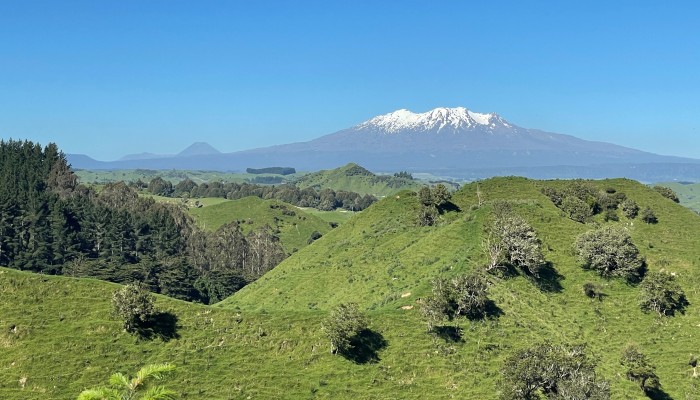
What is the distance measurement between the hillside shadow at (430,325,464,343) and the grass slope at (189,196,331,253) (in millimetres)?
109517

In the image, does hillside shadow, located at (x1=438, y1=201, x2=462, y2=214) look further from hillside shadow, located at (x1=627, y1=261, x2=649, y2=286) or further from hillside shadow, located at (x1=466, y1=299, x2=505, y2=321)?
hillside shadow, located at (x1=466, y1=299, x2=505, y2=321)

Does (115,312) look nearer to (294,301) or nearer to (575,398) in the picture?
(294,301)

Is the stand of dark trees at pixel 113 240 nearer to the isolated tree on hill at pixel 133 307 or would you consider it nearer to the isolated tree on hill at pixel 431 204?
the isolated tree on hill at pixel 431 204

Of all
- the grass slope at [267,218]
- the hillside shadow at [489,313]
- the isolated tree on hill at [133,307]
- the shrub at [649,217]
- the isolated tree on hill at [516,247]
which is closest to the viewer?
the isolated tree on hill at [133,307]

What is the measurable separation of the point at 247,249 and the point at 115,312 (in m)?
89.7

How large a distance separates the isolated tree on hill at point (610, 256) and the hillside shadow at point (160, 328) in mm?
50189

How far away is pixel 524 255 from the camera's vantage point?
62688mm

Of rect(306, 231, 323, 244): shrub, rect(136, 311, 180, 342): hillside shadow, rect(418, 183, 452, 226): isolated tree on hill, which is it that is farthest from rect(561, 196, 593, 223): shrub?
rect(306, 231, 323, 244): shrub

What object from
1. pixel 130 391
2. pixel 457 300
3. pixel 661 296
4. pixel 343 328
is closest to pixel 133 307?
pixel 343 328

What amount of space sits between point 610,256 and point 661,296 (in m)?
7.82

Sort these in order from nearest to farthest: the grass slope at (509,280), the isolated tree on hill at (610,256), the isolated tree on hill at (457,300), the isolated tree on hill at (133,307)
→ the isolated tree on hill at (133,307) < the isolated tree on hill at (457,300) < the grass slope at (509,280) < the isolated tree on hill at (610,256)

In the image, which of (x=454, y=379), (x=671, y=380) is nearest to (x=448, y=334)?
(x=454, y=379)

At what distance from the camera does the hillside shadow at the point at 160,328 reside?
48.1m

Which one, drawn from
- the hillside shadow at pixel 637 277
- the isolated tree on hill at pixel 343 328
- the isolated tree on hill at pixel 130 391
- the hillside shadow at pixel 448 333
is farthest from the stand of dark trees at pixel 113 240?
the isolated tree on hill at pixel 130 391
